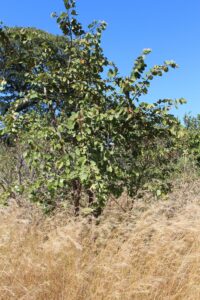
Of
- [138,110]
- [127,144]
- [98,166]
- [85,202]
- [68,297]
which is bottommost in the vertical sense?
[68,297]

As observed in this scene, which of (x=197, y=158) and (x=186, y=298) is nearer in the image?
(x=186, y=298)

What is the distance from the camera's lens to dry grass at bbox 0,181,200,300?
2881 mm

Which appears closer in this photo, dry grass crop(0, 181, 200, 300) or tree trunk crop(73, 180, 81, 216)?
dry grass crop(0, 181, 200, 300)

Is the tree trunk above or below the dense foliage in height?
below

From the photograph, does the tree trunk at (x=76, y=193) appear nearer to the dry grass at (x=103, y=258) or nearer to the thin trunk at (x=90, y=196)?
the thin trunk at (x=90, y=196)

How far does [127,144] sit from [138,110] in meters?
0.49

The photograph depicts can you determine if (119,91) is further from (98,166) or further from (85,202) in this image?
(85,202)

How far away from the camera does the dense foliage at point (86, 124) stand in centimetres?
372

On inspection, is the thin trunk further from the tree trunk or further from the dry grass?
the dry grass

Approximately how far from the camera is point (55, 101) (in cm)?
422

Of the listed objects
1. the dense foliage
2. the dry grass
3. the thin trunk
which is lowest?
the dry grass

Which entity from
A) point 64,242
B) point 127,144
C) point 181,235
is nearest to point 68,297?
point 64,242

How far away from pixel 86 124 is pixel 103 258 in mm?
1243

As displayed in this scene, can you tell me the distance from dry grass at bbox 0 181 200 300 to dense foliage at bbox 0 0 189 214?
1.37 ft
